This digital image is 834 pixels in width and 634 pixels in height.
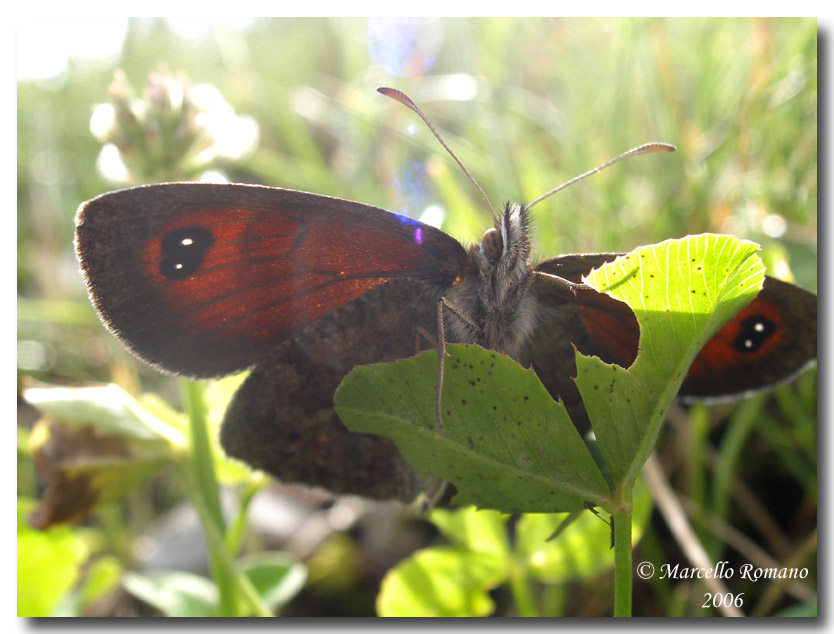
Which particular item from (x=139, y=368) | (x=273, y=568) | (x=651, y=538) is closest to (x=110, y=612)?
(x=273, y=568)

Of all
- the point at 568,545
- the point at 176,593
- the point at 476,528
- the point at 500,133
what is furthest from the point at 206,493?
the point at 500,133

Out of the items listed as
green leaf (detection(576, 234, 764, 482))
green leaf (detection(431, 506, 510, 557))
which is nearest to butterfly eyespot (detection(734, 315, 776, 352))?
green leaf (detection(576, 234, 764, 482))

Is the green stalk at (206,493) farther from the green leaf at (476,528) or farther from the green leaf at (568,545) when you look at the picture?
the green leaf at (568,545)

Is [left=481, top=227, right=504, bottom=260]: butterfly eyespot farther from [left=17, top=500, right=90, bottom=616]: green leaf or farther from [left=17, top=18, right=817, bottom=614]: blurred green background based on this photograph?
[left=17, top=500, right=90, bottom=616]: green leaf

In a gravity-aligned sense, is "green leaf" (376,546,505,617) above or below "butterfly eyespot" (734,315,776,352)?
below

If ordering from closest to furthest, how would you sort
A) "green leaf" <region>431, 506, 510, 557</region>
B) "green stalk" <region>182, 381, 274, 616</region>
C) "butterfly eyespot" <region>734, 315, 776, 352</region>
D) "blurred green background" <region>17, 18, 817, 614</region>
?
"butterfly eyespot" <region>734, 315, 776, 352</region>
"green stalk" <region>182, 381, 274, 616</region>
"green leaf" <region>431, 506, 510, 557</region>
"blurred green background" <region>17, 18, 817, 614</region>

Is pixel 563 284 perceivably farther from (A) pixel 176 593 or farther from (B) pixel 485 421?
(A) pixel 176 593

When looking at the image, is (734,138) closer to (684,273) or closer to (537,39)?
(537,39)
